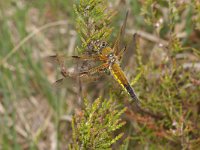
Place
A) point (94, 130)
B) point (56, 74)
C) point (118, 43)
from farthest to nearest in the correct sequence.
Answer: point (56, 74) < point (118, 43) < point (94, 130)

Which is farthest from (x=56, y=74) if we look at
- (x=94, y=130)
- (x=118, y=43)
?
(x=94, y=130)

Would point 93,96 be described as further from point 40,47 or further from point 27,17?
point 27,17

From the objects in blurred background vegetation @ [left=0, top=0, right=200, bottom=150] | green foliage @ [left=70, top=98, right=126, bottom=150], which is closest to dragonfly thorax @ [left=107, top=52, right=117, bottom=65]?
green foliage @ [left=70, top=98, right=126, bottom=150]

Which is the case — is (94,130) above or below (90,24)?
below

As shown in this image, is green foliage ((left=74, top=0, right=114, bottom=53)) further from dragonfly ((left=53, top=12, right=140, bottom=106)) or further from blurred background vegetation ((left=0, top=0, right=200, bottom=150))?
blurred background vegetation ((left=0, top=0, right=200, bottom=150))

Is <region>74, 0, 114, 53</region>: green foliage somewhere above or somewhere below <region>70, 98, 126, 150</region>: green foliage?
above

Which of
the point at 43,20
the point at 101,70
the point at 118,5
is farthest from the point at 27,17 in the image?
the point at 101,70

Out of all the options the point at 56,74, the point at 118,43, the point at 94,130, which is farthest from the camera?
the point at 56,74

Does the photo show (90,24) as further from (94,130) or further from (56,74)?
(56,74)

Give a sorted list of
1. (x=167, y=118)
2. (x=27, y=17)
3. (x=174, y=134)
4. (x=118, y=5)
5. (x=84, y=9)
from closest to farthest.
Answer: (x=84, y=9) → (x=174, y=134) → (x=167, y=118) → (x=118, y=5) → (x=27, y=17)
